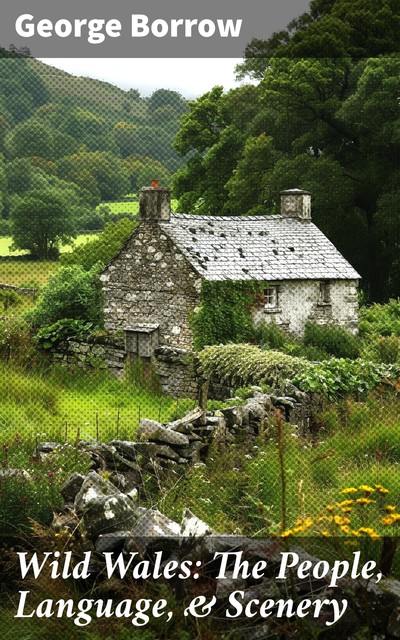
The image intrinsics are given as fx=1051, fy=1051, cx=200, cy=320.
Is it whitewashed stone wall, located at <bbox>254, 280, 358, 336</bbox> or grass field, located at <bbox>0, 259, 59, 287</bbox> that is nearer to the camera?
grass field, located at <bbox>0, 259, 59, 287</bbox>

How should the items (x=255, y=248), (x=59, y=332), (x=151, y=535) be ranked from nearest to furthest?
(x=151, y=535)
(x=59, y=332)
(x=255, y=248)

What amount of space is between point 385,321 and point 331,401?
483 inches

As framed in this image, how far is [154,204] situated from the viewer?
984 inches

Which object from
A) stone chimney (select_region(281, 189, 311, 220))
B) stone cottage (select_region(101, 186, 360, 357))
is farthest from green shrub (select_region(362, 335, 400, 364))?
stone chimney (select_region(281, 189, 311, 220))

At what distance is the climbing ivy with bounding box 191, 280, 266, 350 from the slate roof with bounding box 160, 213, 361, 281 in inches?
10.1

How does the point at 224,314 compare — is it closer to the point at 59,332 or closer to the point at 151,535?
the point at 59,332

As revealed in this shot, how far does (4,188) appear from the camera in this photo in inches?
606

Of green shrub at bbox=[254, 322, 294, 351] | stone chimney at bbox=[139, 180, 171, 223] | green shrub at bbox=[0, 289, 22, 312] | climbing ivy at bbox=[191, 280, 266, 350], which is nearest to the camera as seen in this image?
climbing ivy at bbox=[191, 280, 266, 350]

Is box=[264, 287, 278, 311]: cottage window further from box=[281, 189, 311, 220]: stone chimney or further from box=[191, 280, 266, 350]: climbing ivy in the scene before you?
box=[281, 189, 311, 220]: stone chimney

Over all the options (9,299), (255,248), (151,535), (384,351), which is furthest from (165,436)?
(9,299)

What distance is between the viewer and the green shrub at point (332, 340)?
24812mm

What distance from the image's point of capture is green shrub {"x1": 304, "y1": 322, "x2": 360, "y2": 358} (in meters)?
24.8

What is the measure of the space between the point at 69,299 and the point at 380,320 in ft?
27.5

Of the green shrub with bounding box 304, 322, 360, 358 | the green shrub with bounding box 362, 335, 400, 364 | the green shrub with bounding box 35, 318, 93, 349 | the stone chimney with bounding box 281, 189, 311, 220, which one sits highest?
the stone chimney with bounding box 281, 189, 311, 220
